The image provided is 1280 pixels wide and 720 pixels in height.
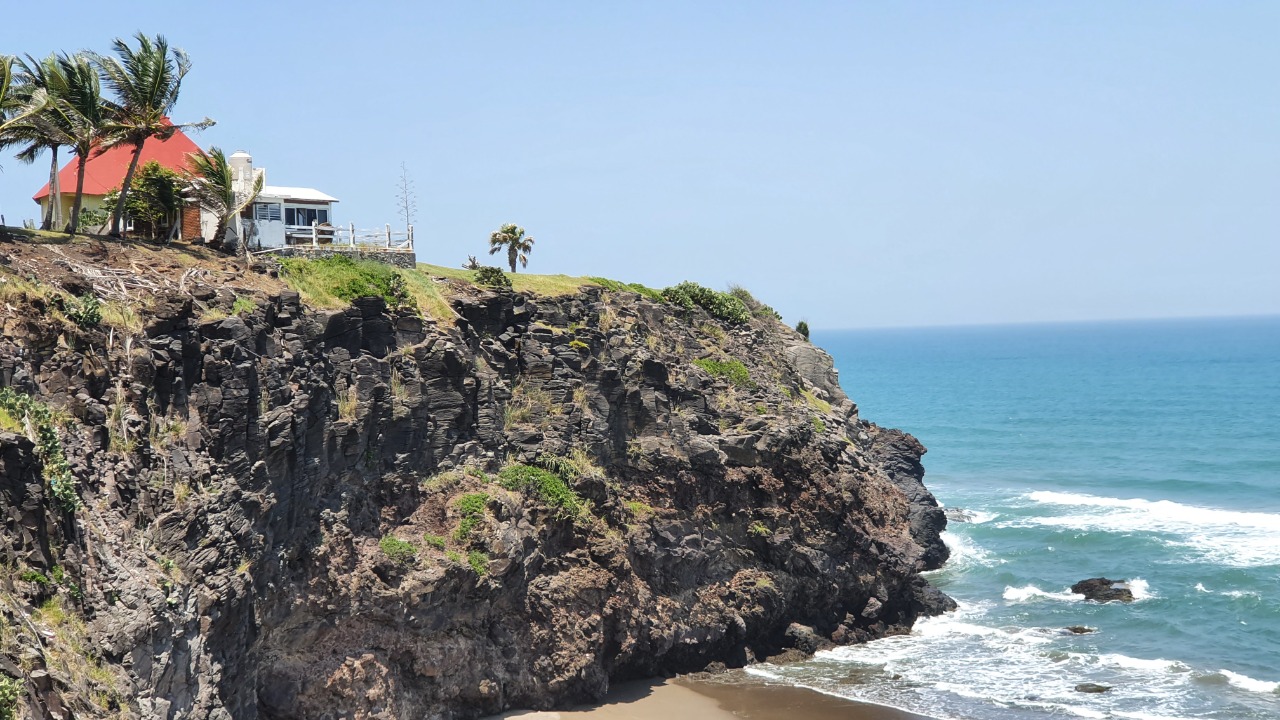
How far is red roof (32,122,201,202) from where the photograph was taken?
39906mm

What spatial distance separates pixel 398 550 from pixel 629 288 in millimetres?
18925

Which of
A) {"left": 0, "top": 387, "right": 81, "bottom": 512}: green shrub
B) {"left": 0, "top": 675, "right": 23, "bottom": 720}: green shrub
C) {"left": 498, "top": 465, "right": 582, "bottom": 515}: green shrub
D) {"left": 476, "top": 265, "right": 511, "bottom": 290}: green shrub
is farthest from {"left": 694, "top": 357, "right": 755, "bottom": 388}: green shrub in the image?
{"left": 0, "top": 675, "right": 23, "bottom": 720}: green shrub

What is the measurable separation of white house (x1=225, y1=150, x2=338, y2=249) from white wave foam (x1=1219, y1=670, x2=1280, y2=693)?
33379 millimetres

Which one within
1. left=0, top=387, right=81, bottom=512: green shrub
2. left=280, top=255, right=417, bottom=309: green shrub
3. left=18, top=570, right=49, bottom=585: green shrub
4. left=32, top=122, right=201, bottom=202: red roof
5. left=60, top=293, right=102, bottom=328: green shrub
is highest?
left=32, top=122, right=201, bottom=202: red roof

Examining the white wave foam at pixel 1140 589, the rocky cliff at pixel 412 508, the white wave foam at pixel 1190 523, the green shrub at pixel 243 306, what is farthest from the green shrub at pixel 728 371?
the white wave foam at pixel 1190 523

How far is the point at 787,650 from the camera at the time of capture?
4184 cm

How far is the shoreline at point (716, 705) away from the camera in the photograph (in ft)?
116

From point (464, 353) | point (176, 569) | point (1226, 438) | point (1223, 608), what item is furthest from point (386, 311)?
point (1226, 438)

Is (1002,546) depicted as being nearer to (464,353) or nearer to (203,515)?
(464,353)

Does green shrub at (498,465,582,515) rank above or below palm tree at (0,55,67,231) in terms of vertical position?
below

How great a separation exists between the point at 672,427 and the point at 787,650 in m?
8.72

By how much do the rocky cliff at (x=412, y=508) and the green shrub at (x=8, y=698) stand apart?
10 cm

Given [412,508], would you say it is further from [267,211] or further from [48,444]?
[48,444]

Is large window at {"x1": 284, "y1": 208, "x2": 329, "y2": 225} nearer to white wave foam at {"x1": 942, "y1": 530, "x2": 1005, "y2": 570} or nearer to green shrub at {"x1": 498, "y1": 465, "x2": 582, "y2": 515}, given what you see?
green shrub at {"x1": 498, "y1": 465, "x2": 582, "y2": 515}
